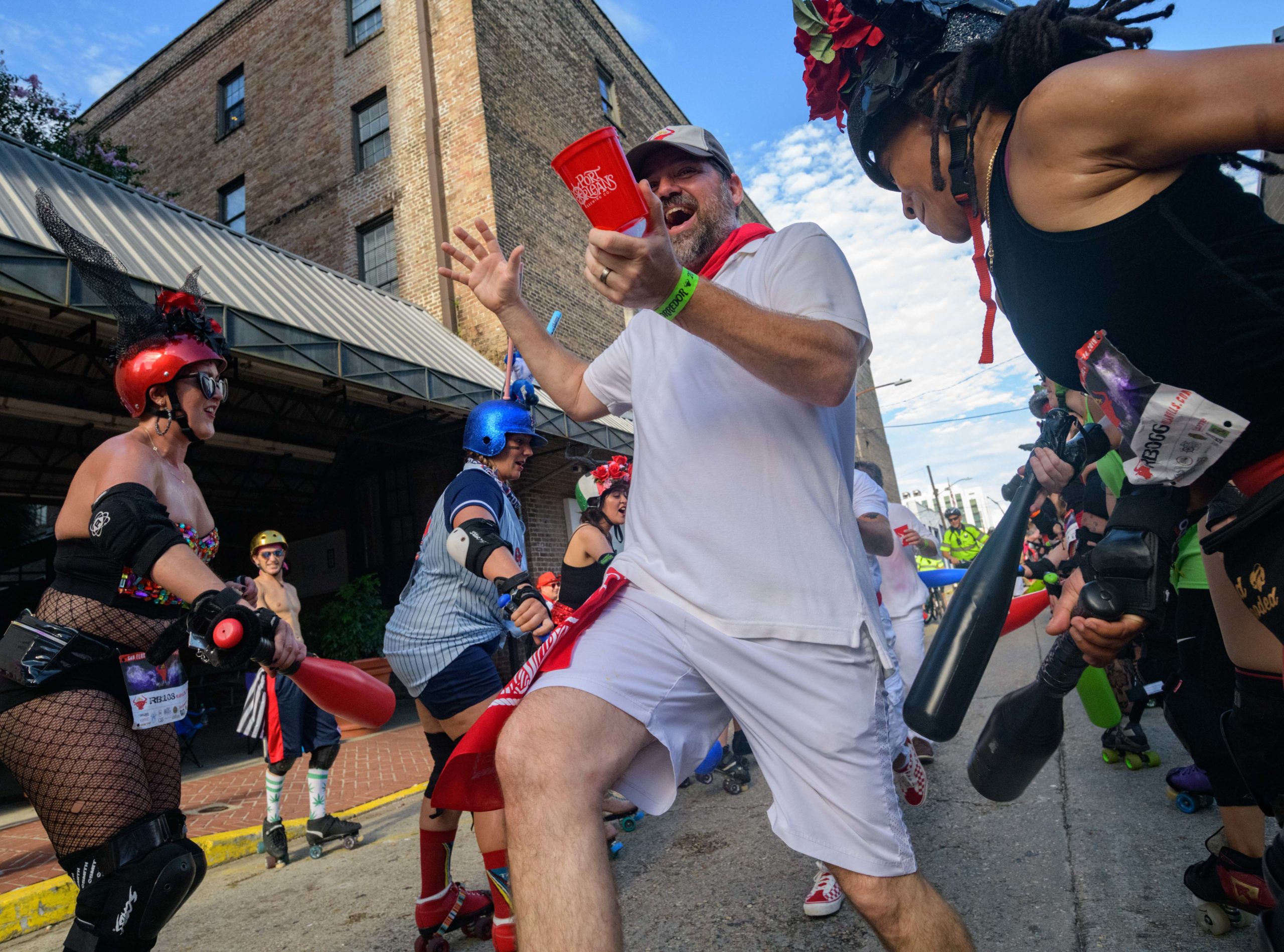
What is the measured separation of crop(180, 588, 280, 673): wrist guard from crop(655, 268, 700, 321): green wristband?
150 cm

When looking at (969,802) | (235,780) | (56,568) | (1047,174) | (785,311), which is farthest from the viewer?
(235,780)

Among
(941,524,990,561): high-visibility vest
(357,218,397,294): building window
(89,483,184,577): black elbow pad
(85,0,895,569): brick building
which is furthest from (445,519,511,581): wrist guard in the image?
(941,524,990,561): high-visibility vest

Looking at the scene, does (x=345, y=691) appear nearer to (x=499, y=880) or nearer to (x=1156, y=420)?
(x=499, y=880)

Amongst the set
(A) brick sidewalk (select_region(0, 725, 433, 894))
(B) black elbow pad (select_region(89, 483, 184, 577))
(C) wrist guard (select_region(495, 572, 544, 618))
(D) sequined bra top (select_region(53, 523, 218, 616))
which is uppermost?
(B) black elbow pad (select_region(89, 483, 184, 577))

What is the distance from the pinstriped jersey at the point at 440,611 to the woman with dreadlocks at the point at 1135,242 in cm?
215

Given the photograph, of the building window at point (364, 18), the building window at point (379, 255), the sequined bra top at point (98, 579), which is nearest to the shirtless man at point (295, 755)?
the sequined bra top at point (98, 579)

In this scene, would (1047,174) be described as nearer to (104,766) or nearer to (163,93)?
(104,766)

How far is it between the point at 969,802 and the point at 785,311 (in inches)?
134

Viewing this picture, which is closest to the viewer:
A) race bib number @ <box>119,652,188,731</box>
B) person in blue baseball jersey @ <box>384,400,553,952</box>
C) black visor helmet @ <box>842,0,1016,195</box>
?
black visor helmet @ <box>842,0,1016,195</box>

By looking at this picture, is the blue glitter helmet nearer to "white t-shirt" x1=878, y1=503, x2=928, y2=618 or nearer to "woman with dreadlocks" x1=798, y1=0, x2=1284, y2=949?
"woman with dreadlocks" x1=798, y1=0, x2=1284, y2=949

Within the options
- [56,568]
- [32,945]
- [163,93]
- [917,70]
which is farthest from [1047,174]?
[163,93]

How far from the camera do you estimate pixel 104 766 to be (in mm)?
2107

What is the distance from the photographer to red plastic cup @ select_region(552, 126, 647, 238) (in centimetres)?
136

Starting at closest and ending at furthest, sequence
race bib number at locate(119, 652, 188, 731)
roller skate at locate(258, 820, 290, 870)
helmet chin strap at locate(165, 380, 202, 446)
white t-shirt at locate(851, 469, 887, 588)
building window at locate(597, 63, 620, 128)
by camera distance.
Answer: race bib number at locate(119, 652, 188, 731) < helmet chin strap at locate(165, 380, 202, 446) < white t-shirt at locate(851, 469, 887, 588) < roller skate at locate(258, 820, 290, 870) < building window at locate(597, 63, 620, 128)
